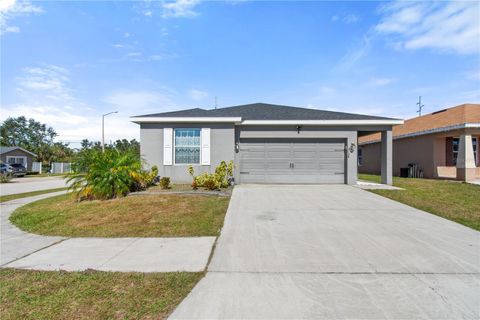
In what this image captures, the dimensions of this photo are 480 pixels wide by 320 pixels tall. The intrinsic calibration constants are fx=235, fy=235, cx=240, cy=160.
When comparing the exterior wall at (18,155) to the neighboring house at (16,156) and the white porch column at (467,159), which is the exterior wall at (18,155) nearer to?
the neighboring house at (16,156)

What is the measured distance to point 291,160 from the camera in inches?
473

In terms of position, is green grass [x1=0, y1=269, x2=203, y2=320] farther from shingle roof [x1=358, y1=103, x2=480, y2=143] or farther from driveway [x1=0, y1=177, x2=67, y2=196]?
shingle roof [x1=358, y1=103, x2=480, y2=143]

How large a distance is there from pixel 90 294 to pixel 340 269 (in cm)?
334

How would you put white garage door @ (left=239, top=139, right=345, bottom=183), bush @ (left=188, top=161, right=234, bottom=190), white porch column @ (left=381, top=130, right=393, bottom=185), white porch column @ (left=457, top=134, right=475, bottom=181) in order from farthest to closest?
white porch column @ (left=457, top=134, right=475, bottom=181)
white garage door @ (left=239, top=139, right=345, bottom=183)
white porch column @ (left=381, top=130, right=393, bottom=185)
bush @ (left=188, top=161, right=234, bottom=190)

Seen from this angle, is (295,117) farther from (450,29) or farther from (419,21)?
(450,29)

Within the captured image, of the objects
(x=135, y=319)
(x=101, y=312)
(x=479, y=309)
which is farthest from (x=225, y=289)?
(x=479, y=309)

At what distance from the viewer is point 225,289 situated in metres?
2.92

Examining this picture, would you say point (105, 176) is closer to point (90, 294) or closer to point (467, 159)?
point (90, 294)

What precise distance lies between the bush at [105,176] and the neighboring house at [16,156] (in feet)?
115

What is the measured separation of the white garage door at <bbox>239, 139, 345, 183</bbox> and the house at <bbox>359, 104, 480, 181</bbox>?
322 inches

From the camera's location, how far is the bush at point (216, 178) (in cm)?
951

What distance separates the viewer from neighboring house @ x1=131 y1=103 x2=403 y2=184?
442 inches

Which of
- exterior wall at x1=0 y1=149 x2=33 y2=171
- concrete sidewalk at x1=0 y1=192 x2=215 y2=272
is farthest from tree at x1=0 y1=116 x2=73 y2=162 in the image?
concrete sidewalk at x1=0 y1=192 x2=215 y2=272

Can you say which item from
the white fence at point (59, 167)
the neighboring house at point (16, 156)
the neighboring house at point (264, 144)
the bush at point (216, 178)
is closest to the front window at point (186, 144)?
the neighboring house at point (264, 144)
